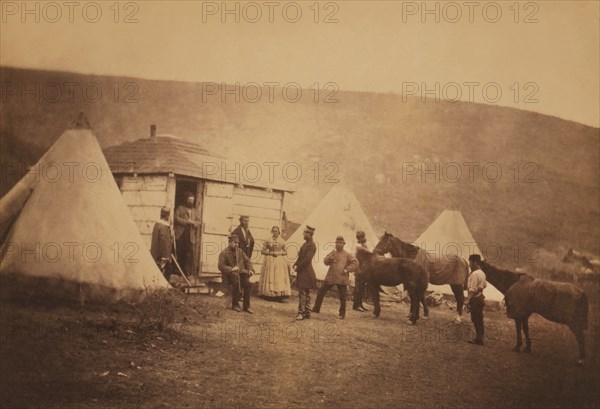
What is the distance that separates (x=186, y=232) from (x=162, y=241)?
17 cm

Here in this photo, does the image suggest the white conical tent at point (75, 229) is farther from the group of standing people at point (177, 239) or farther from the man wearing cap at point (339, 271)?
the man wearing cap at point (339, 271)

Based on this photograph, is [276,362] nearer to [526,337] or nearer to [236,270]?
[236,270]

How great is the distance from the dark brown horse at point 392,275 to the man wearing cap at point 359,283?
0.10ft

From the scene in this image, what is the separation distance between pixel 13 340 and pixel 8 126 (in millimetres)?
1534

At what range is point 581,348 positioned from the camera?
4.95 m

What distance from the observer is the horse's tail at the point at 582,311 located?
16.4ft

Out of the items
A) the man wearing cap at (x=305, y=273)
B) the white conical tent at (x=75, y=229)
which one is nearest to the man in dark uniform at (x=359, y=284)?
the man wearing cap at (x=305, y=273)

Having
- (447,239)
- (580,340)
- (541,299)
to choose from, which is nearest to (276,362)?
(447,239)

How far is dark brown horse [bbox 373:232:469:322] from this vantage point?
477 cm

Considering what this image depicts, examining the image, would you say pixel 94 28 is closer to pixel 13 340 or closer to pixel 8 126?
pixel 8 126

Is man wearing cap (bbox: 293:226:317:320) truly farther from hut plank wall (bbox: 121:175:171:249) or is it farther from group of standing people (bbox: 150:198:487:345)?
hut plank wall (bbox: 121:175:171:249)

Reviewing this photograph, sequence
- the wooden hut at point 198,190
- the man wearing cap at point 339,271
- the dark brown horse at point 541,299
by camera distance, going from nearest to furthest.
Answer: the wooden hut at point 198,190 < the man wearing cap at point 339,271 < the dark brown horse at point 541,299

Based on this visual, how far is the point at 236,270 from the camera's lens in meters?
4.48

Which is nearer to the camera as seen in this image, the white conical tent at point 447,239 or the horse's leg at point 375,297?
the horse's leg at point 375,297
